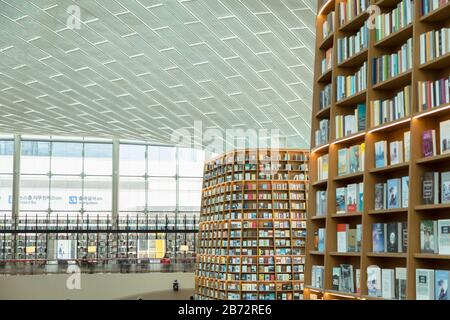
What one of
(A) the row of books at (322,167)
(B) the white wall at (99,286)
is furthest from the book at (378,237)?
(B) the white wall at (99,286)

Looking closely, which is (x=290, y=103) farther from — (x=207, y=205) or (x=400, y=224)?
(x=400, y=224)

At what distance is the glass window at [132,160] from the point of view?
98.8ft

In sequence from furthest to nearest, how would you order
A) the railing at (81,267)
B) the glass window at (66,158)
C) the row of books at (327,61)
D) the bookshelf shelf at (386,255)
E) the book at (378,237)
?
the glass window at (66,158)
the railing at (81,267)
the row of books at (327,61)
the book at (378,237)
the bookshelf shelf at (386,255)

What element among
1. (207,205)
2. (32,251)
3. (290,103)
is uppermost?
(290,103)

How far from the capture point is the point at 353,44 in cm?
573

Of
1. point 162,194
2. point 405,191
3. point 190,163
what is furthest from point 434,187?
point 190,163

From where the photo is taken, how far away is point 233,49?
46.8 feet

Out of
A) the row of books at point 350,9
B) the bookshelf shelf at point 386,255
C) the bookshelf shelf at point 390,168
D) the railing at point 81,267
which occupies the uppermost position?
the row of books at point 350,9

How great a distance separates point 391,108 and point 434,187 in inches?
34.0

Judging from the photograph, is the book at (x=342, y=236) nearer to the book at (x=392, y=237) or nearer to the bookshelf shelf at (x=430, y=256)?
the book at (x=392, y=237)

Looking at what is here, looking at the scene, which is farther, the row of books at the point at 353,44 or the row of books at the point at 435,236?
the row of books at the point at 353,44

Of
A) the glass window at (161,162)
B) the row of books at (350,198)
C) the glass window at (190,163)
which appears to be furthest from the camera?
the glass window at (190,163)
